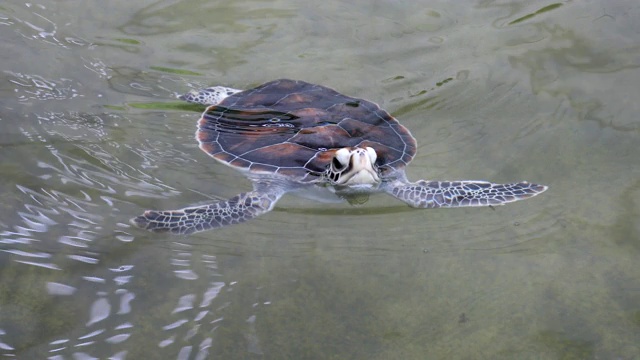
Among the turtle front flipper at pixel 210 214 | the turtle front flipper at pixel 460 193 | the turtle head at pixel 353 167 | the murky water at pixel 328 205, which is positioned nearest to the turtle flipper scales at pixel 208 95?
the murky water at pixel 328 205

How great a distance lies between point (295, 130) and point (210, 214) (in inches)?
59.2

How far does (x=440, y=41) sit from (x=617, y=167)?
3.10m

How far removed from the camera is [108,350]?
4.42 metres

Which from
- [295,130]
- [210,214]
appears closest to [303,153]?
[295,130]

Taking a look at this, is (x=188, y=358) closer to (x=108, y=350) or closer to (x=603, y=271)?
(x=108, y=350)

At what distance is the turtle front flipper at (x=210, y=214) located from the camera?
555cm

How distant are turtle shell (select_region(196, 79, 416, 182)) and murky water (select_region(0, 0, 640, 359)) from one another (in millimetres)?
244

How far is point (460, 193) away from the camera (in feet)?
20.4

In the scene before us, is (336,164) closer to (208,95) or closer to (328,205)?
(328,205)

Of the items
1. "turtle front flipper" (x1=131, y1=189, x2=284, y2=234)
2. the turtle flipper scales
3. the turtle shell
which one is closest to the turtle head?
the turtle shell

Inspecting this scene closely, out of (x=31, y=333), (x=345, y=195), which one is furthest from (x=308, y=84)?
(x=31, y=333)

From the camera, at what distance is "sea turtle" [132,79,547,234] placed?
6.03 metres

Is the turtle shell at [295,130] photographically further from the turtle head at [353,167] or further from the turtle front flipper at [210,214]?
the turtle front flipper at [210,214]

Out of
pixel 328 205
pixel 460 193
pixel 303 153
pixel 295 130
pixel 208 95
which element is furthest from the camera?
pixel 208 95
